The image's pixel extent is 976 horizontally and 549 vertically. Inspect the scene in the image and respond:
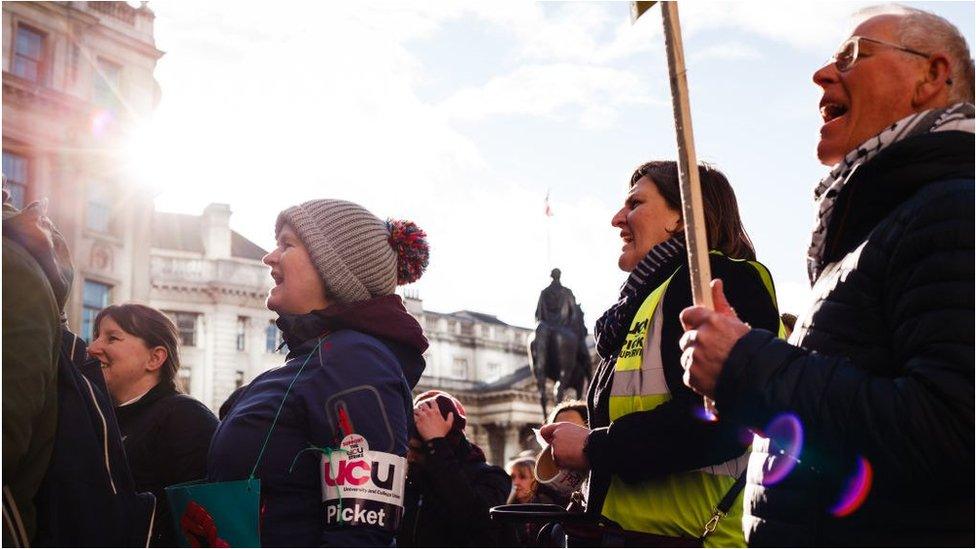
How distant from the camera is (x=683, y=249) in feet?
10.7

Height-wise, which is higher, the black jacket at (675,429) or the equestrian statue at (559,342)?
the equestrian statue at (559,342)

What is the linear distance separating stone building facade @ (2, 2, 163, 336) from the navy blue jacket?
2287 centimetres

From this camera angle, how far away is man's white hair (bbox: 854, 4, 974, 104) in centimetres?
238

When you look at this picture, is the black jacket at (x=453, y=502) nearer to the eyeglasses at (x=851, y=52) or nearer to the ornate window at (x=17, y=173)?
the eyeglasses at (x=851, y=52)

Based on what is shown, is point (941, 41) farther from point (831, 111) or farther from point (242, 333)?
point (242, 333)

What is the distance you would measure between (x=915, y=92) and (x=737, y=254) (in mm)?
1033

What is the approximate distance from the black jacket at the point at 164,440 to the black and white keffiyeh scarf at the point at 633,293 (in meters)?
1.87

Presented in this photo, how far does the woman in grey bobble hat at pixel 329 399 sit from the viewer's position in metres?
2.91

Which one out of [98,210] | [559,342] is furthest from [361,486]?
[98,210]

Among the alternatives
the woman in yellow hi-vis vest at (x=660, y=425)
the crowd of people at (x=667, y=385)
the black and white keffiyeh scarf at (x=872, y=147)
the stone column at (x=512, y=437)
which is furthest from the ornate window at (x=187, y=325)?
the black and white keffiyeh scarf at (x=872, y=147)

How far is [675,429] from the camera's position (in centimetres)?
284

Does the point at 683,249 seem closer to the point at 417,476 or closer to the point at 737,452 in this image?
the point at 737,452

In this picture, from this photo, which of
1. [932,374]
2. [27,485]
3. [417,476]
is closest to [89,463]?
[27,485]

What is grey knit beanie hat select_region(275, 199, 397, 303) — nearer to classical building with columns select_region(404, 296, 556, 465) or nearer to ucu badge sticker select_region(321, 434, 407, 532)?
ucu badge sticker select_region(321, 434, 407, 532)
